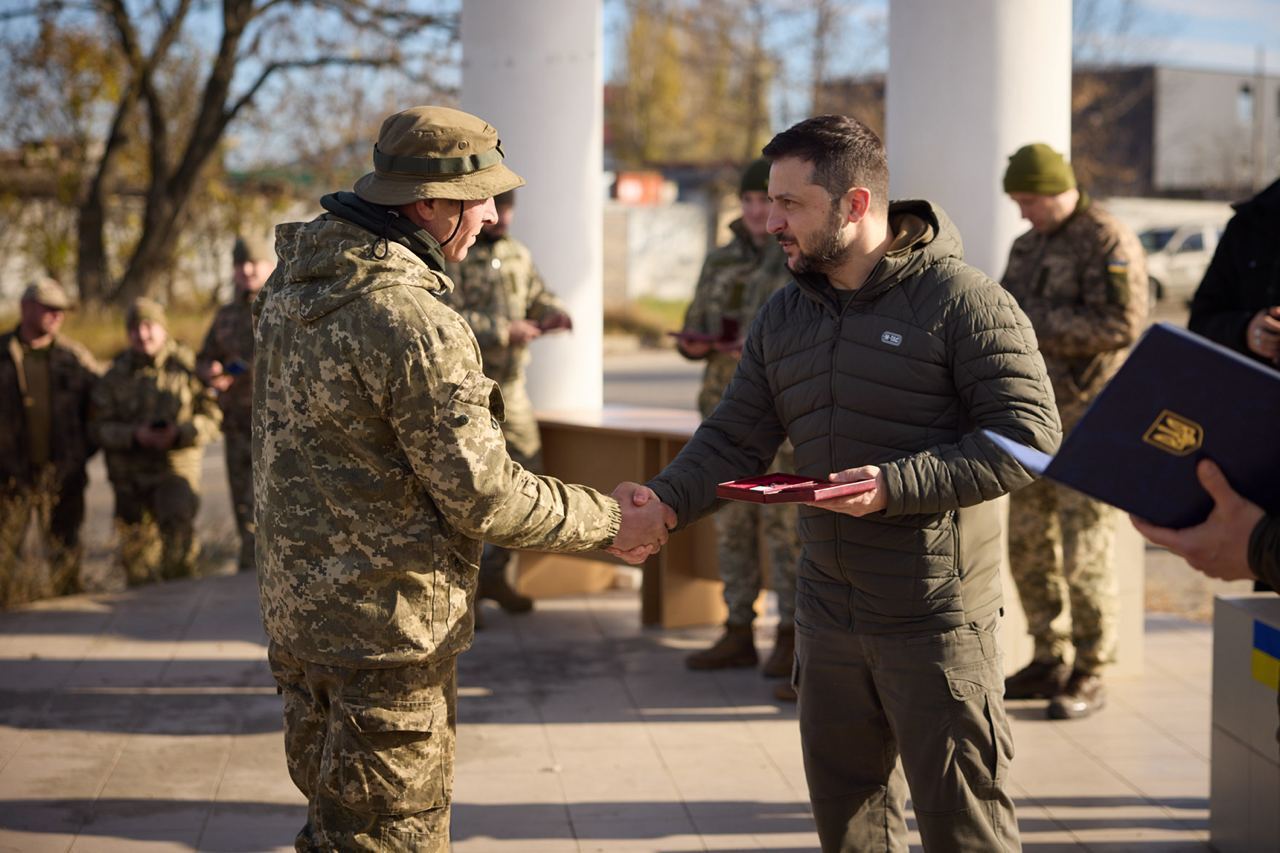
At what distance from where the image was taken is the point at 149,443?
9359 millimetres

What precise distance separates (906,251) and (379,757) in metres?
1.72

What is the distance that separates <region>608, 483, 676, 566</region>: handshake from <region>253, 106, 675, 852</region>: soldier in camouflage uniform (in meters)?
0.24

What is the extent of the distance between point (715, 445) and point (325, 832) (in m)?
1.38

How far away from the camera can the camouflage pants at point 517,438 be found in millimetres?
8195

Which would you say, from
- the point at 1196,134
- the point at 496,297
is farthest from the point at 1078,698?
the point at 1196,134

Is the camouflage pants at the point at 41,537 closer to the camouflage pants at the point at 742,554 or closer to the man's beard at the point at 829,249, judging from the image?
the camouflage pants at the point at 742,554

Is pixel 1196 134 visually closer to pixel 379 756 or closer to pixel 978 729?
pixel 978 729

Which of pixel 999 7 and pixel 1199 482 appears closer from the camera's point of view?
pixel 1199 482

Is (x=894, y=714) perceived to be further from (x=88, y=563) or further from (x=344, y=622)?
(x=88, y=563)

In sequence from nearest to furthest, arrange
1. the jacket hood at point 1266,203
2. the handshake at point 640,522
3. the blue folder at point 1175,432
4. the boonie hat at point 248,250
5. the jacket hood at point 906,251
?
the blue folder at point 1175,432
the jacket hood at point 906,251
the handshake at point 640,522
the jacket hood at point 1266,203
the boonie hat at point 248,250

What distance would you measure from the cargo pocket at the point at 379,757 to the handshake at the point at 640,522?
0.67 meters

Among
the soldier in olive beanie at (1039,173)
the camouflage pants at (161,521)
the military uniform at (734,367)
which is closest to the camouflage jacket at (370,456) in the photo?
the soldier in olive beanie at (1039,173)

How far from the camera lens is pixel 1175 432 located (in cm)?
259

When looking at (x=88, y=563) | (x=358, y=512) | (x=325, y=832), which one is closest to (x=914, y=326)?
(x=358, y=512)
